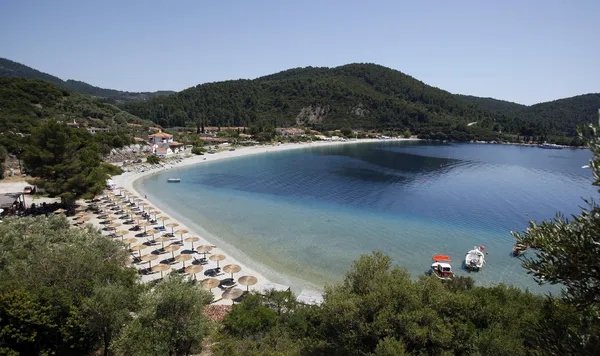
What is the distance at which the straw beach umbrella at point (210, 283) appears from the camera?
1770 cm

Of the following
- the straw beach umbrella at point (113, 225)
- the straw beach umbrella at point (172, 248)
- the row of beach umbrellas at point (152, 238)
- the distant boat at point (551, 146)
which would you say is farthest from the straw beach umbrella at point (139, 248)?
the distant boat at point (551, 146)

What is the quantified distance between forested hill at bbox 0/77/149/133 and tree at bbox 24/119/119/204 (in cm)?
4137

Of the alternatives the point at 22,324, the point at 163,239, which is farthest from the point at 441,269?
the point at 22,324

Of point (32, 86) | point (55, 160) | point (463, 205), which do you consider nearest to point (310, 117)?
point (32, 86)

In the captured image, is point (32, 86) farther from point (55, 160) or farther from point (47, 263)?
point (47, 263)

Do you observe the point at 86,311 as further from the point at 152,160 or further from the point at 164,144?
the point at 164,144

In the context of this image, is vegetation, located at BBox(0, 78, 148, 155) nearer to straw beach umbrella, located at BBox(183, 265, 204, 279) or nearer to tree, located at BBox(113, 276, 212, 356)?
straw beach umbrella, located at BBox(183, 265, 204, 279)

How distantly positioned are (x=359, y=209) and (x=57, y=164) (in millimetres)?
33242

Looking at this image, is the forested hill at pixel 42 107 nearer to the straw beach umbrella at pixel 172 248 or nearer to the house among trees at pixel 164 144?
the house among trees at pixel 164 144

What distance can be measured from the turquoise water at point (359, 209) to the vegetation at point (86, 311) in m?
10.1

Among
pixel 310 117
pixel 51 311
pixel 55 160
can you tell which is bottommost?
pixel 51 311

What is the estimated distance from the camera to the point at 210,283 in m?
18.0

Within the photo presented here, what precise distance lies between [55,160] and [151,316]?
27459mm

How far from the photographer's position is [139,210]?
32.0 meters
